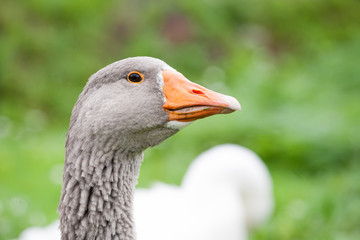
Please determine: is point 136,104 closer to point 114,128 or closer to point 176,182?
point 114,128

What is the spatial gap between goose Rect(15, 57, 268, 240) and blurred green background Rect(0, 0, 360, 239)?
253cm

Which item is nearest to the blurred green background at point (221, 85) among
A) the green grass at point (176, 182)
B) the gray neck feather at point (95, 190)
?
the green grass at point (176, 182)

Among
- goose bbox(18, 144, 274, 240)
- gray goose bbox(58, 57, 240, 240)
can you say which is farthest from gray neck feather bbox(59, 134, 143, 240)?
goose bbox(18, 144, 274, 240)

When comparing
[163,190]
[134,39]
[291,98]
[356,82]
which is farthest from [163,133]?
[134,39]

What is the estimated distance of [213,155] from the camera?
4.59m

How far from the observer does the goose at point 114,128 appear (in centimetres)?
243

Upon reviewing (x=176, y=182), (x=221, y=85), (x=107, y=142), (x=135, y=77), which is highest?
(x=221, y=85)

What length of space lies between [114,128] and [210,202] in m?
2.03

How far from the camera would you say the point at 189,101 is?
2.40 meters

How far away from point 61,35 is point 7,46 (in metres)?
0.83

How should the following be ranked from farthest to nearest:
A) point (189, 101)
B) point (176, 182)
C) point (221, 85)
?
point (221, 85)
point (176, 182)
point (189, 101)

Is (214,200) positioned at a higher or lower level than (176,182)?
lower

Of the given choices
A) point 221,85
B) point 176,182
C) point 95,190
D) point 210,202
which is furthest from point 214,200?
point 221,85

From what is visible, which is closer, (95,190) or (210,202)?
(95,190)
